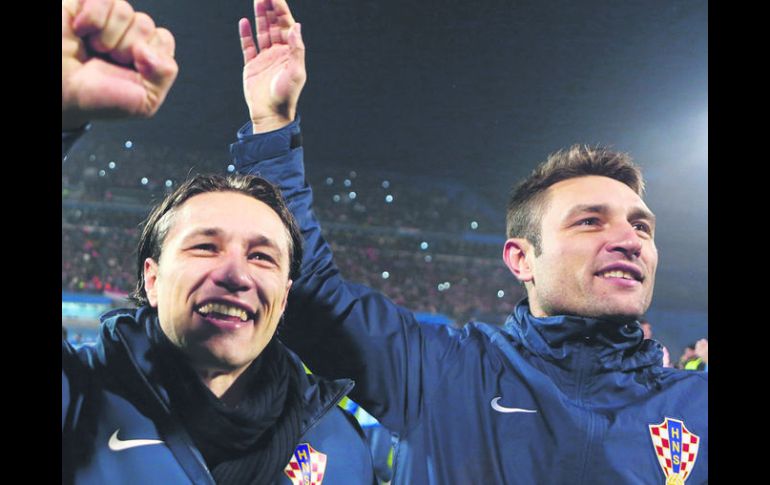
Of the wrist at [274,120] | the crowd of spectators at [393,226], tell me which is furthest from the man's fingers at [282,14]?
the crowd of spectators at [393,226]

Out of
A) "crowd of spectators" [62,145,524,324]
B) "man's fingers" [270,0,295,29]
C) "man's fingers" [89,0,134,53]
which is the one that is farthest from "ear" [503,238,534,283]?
"man's fingers" [89,0,134,53]

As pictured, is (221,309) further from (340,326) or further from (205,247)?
(340,326)

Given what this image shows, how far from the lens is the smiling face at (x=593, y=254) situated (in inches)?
86.2

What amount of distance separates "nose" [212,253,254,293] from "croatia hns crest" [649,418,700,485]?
1.33 metres

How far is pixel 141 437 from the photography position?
169 cm

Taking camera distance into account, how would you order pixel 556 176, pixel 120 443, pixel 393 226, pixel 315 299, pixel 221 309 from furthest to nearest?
pixel 393 226 → pixel 556 176 → pixel 315 299 → pixel 221 309 → pixel 120 443

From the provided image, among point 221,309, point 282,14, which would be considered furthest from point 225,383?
point 282,14

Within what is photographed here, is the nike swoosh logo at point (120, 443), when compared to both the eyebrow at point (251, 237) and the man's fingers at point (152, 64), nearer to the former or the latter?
the eyebrow at point (251, 237)

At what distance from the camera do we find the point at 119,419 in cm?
168

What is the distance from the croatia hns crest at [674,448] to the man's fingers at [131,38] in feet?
5.93

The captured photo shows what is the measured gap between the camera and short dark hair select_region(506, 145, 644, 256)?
7.54ft

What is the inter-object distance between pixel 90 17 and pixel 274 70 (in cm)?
66

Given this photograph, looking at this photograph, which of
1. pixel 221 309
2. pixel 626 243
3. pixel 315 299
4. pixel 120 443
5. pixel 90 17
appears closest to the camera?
pixel 90 17

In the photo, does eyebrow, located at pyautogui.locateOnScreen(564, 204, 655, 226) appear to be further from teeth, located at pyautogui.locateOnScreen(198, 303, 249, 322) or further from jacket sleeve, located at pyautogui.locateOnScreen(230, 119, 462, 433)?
teeth, located at pyautogui.locateOnScreen(198, 303, 249, 322)
